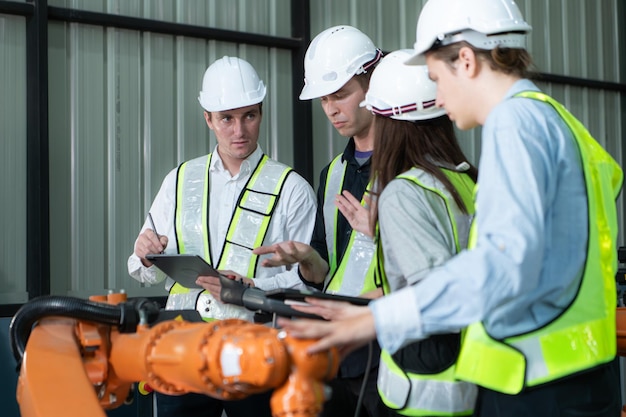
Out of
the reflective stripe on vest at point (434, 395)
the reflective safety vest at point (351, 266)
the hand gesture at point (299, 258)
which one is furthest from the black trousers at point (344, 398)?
the reflective stripe on vest at point (434, 395)

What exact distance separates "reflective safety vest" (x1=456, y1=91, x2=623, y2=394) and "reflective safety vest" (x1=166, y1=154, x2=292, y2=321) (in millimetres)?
1615

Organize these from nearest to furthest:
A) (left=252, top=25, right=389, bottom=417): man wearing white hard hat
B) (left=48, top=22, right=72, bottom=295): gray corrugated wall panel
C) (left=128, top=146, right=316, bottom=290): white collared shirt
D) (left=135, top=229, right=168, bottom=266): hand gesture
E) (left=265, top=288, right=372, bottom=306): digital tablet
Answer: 1. (left=265, top=288, right=372, bottom=306): digital tablet
2. (left=252, top=25, right=389, bottom=417): man wearing white hard hat
3. (left=135, top=229, right=168, bottom=266): hand gesture
4. (left=128, top=146, right=316, bottom=290): white collared shirt
5. (left=48, top=22, right=72, bottom=295): gray corrugated wall panel

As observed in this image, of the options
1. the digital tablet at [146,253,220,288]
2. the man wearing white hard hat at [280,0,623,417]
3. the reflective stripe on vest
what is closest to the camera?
the man wearing white hard hat at [280,0,623,417]

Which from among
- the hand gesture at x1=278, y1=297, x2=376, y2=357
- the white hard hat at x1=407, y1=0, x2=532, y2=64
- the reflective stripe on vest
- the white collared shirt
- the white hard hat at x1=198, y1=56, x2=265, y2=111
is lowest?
the reflective stripe on vest

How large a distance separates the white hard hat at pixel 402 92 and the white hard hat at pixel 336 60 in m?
0.65

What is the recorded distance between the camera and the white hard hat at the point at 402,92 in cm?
227

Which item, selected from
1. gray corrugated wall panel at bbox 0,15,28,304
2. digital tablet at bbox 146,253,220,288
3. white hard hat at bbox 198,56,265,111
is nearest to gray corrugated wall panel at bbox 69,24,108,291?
gray corrugated wall panel at bbox 0,15,28,304

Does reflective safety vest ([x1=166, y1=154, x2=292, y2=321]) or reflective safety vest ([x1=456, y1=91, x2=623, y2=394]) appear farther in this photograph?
reflective safety vest ([x1=166, y1=154, x2=292, y2=321])

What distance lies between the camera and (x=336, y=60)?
3.21 m

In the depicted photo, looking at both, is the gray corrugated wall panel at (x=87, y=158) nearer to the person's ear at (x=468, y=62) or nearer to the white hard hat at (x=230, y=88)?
the white hard hat at (x=230, y=88)

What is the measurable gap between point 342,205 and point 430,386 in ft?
2.21

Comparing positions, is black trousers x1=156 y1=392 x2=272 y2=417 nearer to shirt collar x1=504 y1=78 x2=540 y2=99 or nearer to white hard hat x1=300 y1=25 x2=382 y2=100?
white hard hat x1=300 y1=25 x2=382 y2=100

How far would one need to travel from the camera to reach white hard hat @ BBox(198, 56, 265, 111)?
339 cm

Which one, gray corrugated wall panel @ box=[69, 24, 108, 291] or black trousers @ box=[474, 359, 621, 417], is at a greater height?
gray corrugated wall panel @ box=[69, 24, 108, 291]
